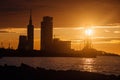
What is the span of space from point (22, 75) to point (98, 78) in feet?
28.0

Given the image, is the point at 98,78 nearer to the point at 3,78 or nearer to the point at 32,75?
the point at 32,75

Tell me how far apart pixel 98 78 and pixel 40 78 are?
23.4ft

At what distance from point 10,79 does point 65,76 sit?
745 cm

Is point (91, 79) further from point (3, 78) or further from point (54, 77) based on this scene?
point (3, 78)

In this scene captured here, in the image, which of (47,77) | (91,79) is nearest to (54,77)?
(47,77)

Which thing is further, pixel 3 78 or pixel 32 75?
pixel 32 75

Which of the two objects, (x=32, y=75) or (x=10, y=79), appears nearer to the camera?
(x=10, y=79)

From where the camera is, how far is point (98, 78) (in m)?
53.6

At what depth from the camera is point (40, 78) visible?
166 ft

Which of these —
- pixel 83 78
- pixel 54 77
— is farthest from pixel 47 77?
pixel 83 78

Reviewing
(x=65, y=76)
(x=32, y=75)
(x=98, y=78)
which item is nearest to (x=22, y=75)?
(x=32, y=75)

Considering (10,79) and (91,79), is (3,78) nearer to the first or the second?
(10,79)

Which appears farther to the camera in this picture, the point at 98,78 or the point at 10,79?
the point at 98,78

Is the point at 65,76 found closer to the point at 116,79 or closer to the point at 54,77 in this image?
the point at 54,77
